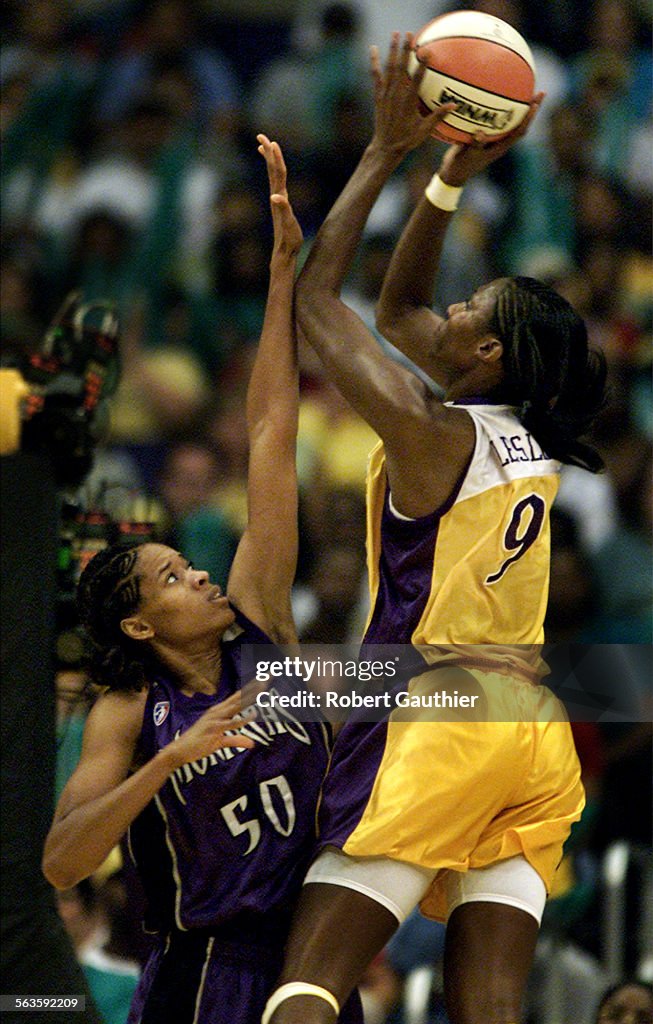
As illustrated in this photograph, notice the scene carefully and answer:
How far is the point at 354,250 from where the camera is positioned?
11.5 feet

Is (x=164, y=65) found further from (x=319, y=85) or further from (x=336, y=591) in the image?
(x=336, y=591)

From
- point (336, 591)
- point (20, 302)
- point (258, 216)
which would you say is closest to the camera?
point (336, 591)

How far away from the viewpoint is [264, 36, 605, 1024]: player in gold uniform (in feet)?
10.5

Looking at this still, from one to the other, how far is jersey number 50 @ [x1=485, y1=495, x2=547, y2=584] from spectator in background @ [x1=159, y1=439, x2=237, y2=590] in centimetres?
206

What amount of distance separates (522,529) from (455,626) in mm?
250

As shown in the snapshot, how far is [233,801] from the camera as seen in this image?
3391mm

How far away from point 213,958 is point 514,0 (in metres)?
5.94

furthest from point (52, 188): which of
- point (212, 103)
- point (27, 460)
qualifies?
point (27, 460)

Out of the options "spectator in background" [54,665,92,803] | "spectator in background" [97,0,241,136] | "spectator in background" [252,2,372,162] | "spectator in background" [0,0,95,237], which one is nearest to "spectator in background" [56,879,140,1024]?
"spectator in background" [54,665,92,803]

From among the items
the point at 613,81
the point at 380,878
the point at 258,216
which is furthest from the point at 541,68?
the point at 380,878

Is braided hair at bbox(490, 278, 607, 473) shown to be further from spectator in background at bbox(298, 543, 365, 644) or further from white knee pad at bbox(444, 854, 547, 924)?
spectator in background at bbox(298, 543, 365, 644)

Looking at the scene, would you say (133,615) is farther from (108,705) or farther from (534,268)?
(534,268)

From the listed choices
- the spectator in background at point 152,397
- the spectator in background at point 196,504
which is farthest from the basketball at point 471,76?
the spectator in background at point 152,397

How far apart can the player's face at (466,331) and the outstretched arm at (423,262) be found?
11 cm
